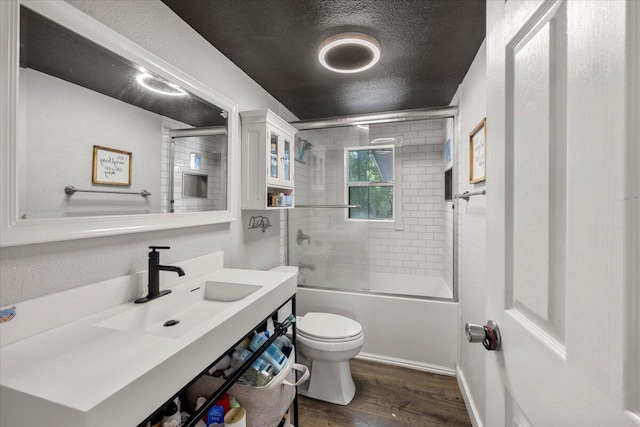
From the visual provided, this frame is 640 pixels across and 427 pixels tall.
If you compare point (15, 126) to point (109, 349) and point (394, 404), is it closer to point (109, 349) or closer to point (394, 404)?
point (109, 349)

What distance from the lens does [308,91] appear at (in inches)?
91.7

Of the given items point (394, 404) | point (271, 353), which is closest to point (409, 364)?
point (394, 404)

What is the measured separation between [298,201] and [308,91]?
990mm

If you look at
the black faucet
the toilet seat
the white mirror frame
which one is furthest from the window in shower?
the black faucet

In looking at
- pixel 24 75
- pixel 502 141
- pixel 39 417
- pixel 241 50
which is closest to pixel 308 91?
pixel 241 50

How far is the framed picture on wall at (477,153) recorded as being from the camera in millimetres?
1546

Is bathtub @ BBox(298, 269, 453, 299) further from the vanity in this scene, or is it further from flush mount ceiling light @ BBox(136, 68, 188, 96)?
flush mount ceiling light @ BBox(136, 68, 188, 96)

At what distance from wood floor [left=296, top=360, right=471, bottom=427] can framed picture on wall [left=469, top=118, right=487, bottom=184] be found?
1.51 meters

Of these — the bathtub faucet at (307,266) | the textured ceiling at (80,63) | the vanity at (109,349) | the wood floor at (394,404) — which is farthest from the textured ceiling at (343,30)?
the wood floor at (394,404)

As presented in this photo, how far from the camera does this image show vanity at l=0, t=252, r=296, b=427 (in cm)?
59

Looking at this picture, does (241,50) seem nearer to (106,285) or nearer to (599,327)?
(106,285)

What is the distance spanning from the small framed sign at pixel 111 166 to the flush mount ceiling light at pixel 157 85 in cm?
34

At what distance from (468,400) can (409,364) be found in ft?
1.74

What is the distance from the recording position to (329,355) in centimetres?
183
